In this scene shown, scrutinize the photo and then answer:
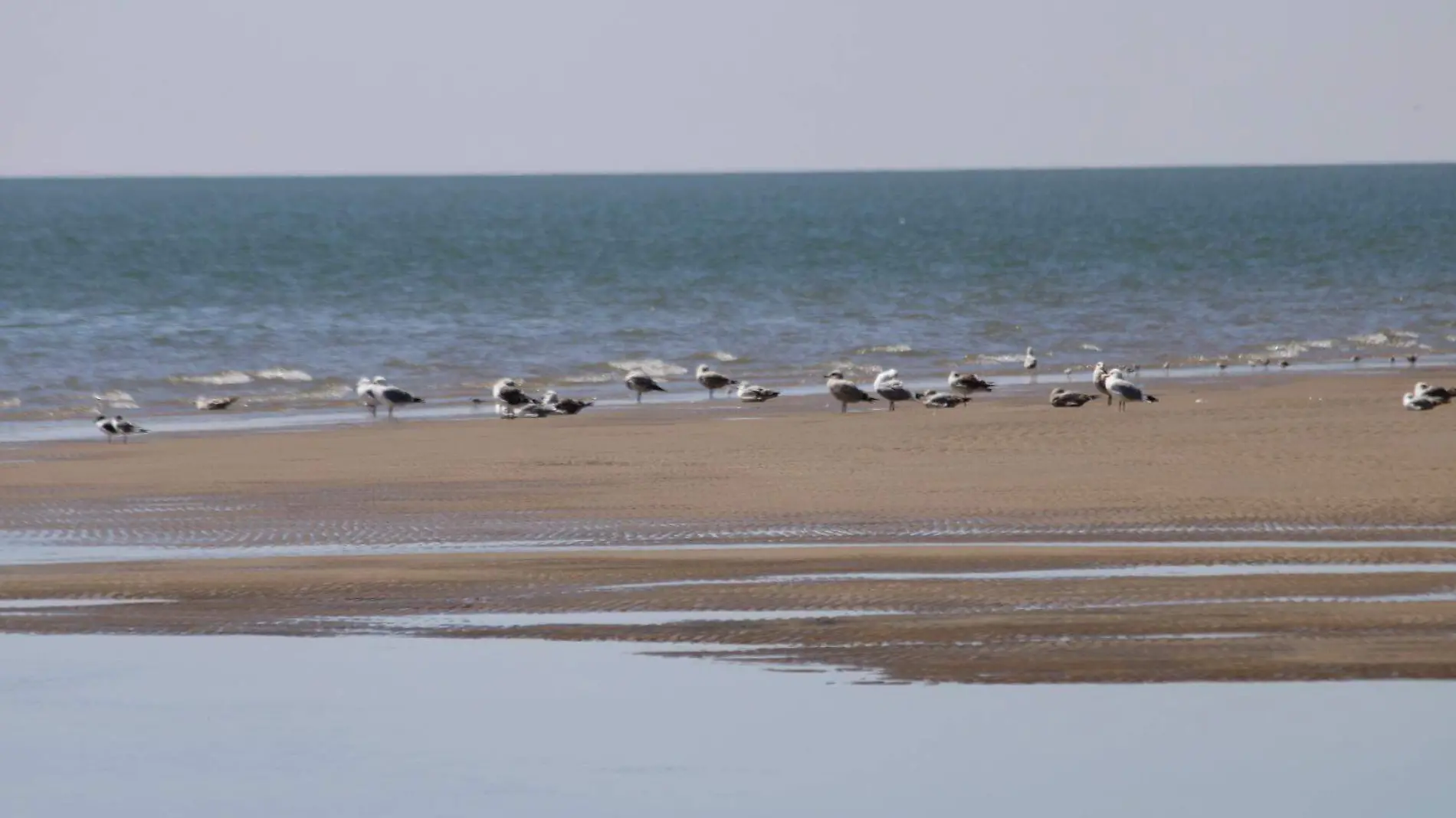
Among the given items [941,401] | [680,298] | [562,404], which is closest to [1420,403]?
[941,401]

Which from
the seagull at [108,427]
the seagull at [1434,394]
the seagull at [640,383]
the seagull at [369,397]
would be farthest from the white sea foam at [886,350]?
the seagull at [108,427]

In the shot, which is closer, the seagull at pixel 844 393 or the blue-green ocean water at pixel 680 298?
the seagull at pixel 844 393

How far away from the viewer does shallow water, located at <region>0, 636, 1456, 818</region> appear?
8836 mm

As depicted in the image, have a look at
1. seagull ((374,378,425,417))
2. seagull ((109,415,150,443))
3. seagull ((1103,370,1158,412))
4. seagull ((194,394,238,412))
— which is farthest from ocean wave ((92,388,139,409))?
seagull ((1103,370,1158,412))

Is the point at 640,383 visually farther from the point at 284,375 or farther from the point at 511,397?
the point at 284,375

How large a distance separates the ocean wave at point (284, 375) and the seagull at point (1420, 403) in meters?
15.0

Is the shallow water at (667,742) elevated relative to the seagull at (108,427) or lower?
lower

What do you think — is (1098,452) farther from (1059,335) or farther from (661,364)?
(1059,335)

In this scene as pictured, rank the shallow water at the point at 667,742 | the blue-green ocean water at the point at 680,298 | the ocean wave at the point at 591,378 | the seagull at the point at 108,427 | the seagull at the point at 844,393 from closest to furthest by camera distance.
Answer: the shallow water at the point at 667,742
the seagull at the point at 108,427
the seagull at the point at 844,393
the ocean wave at the point at 591,378
the blue-green ocean water at the point at 680,298

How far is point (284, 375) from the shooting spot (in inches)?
1265

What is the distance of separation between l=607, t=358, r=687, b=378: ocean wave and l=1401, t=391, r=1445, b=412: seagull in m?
11.9

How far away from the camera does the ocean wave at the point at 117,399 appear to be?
92.3 ft

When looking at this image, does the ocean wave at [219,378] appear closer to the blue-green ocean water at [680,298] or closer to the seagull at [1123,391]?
the blue-green ocean water at [680,298]

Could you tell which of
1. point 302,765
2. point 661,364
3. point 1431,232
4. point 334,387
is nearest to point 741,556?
point 302,765
